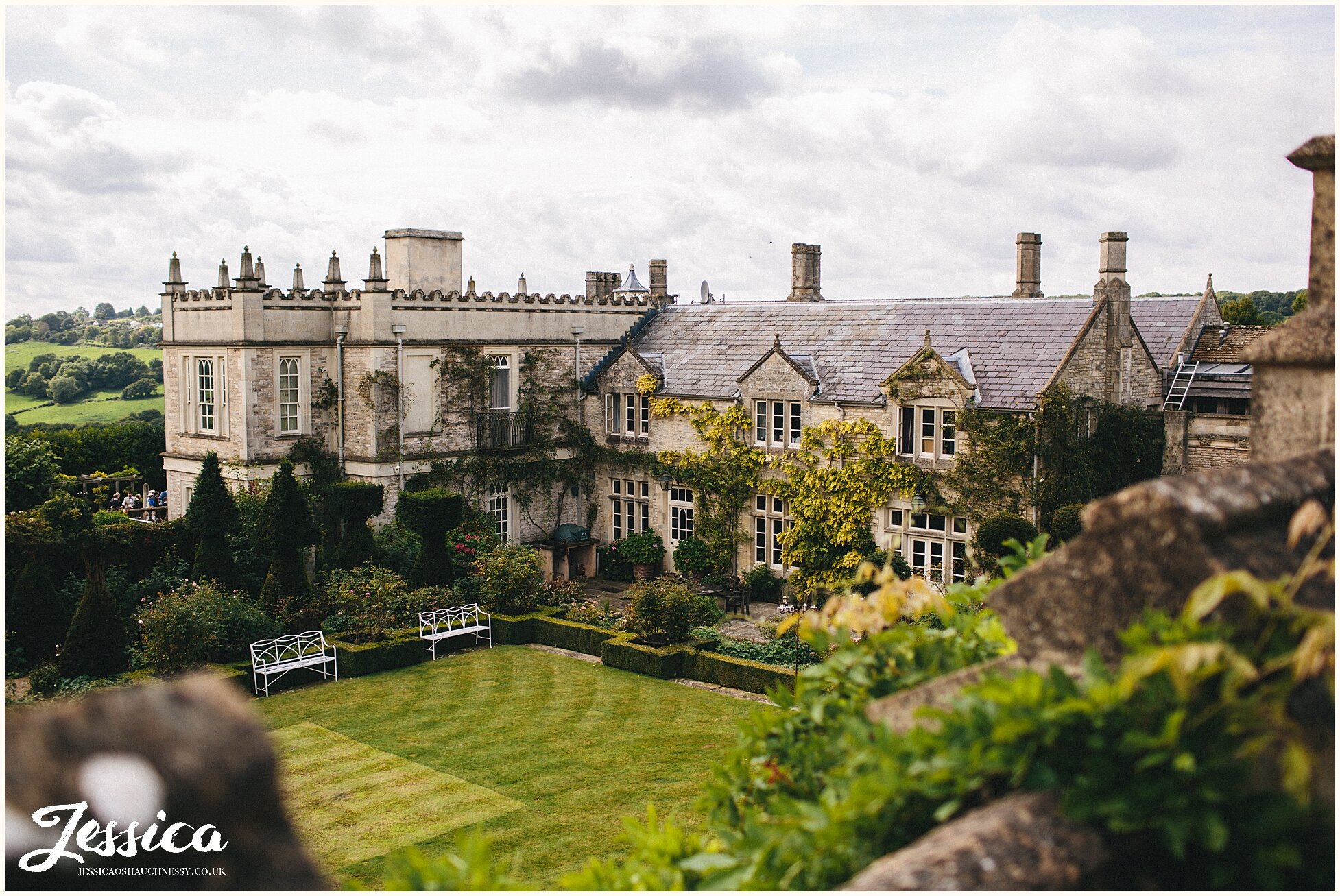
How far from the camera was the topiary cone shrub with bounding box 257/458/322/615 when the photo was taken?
20.8 metres

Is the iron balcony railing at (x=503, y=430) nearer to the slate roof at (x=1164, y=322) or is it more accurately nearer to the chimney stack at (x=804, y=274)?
the chimney stack at (x=804, y=274)

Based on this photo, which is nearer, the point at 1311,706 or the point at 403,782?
the point at 1311,706

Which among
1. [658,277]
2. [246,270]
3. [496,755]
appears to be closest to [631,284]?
[658,277]

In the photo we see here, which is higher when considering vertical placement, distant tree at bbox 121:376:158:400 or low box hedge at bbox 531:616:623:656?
distant tree at bbox 121:376:158:400

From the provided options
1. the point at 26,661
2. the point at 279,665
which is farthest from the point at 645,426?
the point at 26,661

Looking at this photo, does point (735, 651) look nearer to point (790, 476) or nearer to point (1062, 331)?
point (790, 476)

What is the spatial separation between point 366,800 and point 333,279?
53.8ft

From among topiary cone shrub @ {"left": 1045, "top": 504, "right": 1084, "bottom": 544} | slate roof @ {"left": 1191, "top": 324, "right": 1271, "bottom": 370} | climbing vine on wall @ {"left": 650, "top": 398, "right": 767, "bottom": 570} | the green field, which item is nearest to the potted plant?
→ climbing vine on wall @ {"left": 650, "top": 398, "right": 767, "bottom": 570}

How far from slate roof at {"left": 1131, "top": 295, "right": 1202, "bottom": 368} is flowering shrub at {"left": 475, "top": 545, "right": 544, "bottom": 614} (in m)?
15.6

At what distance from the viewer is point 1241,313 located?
41.2 meters

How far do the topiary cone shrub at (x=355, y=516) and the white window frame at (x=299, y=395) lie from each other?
9.02ft

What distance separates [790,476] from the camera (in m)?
25.7

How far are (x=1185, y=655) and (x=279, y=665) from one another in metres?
18.1

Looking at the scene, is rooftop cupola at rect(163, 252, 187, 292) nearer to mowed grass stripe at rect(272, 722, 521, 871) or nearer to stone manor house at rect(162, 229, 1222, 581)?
stone manor house at rect(162, 229, 1222, 581)
